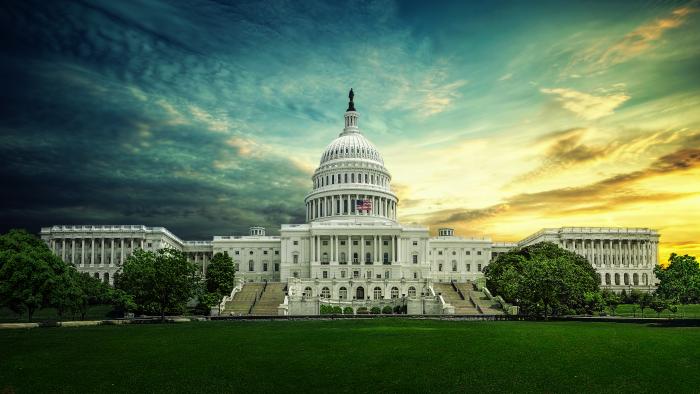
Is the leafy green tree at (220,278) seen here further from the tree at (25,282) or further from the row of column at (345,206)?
the row of column at (345,206)

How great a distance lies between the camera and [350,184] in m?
170

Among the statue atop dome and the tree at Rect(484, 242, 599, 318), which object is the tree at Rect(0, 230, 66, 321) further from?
the statue atop dome

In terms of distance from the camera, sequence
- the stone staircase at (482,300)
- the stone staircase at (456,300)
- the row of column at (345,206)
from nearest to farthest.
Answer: the stone staircase at (482,300), the stone staircase at (456,300), the row of column at (345,206)

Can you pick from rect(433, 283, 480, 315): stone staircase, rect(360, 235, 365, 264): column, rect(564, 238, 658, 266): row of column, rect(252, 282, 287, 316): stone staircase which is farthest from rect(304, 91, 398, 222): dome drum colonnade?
rect(564, 238, 658, 266): row of column

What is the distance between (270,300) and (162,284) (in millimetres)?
35750

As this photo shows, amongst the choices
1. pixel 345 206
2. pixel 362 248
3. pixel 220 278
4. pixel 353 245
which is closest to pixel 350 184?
pixel 345 206

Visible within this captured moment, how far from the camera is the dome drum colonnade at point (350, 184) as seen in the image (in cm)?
16800

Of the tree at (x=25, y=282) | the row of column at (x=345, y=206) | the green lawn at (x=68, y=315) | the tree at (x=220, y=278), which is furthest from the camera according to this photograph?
the row of column at (x=345, y=206)

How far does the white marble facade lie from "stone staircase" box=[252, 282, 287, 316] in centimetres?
614

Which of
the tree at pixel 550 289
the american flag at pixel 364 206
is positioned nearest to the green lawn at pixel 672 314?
the tree at pixel 550 289

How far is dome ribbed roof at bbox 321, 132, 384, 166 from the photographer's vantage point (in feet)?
579

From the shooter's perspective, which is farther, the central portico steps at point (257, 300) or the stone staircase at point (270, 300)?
the central portico steps at point (257, 300)

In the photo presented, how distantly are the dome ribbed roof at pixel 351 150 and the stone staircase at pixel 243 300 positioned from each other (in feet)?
181

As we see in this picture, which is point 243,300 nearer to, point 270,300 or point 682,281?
point 270,300
